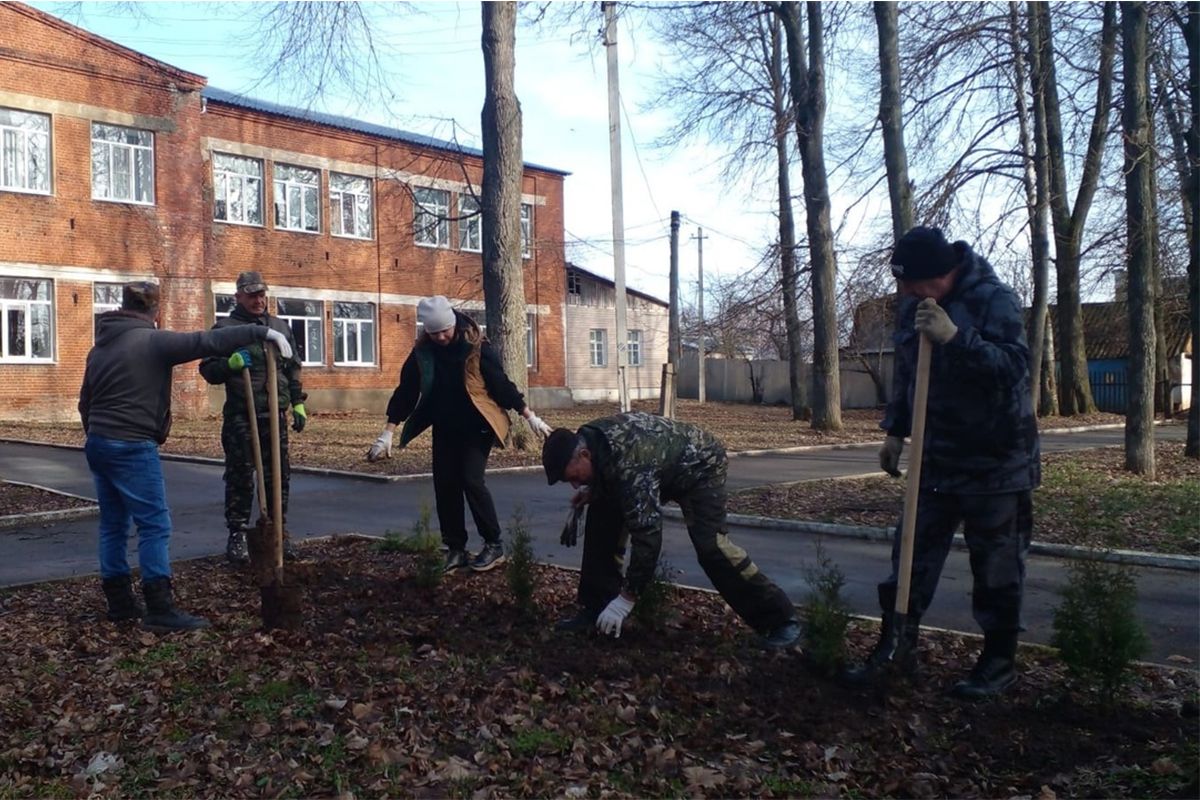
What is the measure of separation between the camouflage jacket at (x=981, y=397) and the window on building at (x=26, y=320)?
82.5ft

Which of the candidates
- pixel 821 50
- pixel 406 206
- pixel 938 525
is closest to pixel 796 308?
pixel 821 50

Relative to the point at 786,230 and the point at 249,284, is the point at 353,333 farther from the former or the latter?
the point at 249,284

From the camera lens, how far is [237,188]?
96.0 feet

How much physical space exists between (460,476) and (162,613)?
1938 mm

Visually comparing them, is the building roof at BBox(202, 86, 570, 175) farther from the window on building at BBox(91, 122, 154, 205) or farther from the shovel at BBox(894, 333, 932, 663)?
the shovel at BBox(894, 333, 932, 663)

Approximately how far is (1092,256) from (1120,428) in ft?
14.6

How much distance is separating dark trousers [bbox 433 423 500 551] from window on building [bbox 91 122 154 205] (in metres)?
22.7

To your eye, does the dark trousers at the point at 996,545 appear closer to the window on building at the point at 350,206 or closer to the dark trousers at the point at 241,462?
the dark trousers at the point at 241,462

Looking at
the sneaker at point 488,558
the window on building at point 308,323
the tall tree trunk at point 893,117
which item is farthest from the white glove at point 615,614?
the window on building at point 308,323

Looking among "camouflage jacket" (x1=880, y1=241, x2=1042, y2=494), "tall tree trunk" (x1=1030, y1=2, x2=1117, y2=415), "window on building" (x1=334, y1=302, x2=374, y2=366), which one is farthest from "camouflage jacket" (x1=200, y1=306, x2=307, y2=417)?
"window on building" (x1=334, y1=302, x2=374, y2=366)

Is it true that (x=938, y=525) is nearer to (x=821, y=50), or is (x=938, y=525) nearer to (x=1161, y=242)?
(x=821, y=50)

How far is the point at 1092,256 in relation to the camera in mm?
26688

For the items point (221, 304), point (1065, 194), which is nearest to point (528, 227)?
point (221, 304)

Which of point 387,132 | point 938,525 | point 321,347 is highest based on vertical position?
point 387,132
